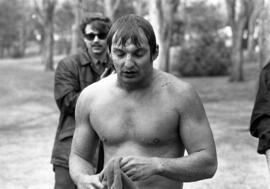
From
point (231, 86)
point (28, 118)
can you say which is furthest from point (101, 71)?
point (231, 86)

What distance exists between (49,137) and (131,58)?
31.0 ft

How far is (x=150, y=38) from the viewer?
8.04ft

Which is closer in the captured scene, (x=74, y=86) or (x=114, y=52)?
(x=114, y=52)

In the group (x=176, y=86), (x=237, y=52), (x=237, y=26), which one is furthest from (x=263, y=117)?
(x=237, y=52)

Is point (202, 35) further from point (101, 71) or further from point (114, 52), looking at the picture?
point (114, 52)

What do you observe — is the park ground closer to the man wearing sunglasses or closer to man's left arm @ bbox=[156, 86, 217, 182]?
the man wearing sunglasses

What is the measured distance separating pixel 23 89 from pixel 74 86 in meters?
17.6

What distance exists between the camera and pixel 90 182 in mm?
2396

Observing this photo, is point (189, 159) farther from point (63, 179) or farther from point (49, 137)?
point (49, 137)

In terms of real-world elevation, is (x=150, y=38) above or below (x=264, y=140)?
above

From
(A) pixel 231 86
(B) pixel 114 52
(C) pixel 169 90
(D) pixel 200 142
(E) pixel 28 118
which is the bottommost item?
(A) pixel 231 86

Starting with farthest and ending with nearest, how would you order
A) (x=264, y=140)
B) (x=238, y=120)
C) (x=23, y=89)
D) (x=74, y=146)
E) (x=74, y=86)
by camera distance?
(x=23, y=89)
(x=238, y=120)
(x=74, y=86)
(x=264, y=140)
(x=74, y=146)

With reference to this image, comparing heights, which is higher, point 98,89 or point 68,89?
point 98,89

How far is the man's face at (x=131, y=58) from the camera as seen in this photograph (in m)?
2.41
